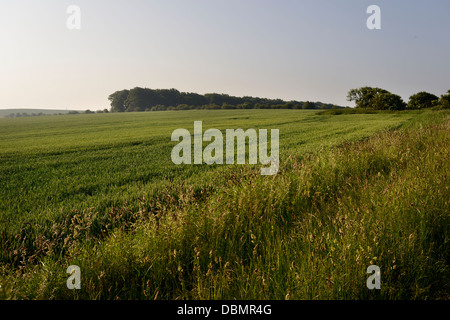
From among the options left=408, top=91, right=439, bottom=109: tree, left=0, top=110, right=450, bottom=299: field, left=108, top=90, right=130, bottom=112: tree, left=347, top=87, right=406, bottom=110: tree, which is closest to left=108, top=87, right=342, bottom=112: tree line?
left=108, top=90, right=130, bottom=112: tree

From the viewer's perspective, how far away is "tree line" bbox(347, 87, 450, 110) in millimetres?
81125

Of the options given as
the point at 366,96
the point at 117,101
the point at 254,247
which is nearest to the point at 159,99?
the point at 117,101

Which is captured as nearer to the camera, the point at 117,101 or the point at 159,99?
the point at 117,101

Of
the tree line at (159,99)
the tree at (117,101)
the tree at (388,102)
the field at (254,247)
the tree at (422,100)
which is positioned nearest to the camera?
the field at (254,247)

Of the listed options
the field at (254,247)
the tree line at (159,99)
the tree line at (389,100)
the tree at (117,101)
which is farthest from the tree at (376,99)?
the tree at (117,101)

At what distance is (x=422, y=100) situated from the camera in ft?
311

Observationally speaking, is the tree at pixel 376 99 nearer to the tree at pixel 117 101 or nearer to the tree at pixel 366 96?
the tree at pixel 366 96

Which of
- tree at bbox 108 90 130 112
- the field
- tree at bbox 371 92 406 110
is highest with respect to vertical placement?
tree at bbox 108 90 130 112

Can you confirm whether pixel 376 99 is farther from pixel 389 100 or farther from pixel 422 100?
pixel 422 100

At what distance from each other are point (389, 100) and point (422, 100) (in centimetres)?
2508

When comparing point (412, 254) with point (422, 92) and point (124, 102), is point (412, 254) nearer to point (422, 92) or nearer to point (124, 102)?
point (422, 92)

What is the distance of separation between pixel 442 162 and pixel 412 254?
435 centimetres

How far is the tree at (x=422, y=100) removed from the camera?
93.4 metres

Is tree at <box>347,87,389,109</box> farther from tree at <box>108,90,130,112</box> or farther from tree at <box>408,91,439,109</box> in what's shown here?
tree at <box>108,90,130,112</box>
